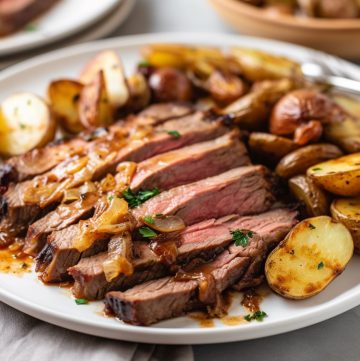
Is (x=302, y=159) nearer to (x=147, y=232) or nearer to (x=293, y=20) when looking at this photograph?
(x=147, y=232)

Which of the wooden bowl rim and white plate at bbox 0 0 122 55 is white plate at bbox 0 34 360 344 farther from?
white plate at bbox 0 0 122 55

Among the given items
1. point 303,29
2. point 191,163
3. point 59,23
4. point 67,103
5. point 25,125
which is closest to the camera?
point 191,163

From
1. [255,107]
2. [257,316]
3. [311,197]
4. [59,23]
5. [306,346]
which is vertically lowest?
[306,346]

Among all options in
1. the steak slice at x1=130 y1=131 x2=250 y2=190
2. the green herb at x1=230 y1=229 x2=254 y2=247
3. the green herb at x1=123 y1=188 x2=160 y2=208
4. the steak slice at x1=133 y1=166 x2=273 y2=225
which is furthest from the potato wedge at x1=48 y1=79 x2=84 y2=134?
the green herb at x1=230 y1=229 x2=254 y2=247

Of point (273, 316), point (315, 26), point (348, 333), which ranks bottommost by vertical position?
point (348, 333)

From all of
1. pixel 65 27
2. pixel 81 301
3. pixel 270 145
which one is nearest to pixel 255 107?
pixel 270 145

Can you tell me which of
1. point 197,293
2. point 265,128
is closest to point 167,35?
Answer: point 265,128

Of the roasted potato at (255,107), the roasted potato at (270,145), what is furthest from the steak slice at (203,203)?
the roasted potato at (255,107)

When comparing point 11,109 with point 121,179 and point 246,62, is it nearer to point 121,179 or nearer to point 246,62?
point 121,179
